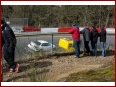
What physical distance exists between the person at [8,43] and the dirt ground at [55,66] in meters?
0.29

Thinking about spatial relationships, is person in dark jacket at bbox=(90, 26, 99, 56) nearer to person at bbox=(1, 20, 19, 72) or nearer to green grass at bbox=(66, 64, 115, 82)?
person at bbox=(1, 20, 19, 72)

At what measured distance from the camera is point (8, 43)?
10.3 metres

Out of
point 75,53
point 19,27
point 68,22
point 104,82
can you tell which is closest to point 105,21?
point 68,22

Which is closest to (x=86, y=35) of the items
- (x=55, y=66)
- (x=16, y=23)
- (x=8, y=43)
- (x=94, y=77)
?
(x=55, y=66)

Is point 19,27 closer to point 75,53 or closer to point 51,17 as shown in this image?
point 51,17

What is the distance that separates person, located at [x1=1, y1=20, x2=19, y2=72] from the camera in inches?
403

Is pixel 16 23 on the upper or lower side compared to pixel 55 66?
upper

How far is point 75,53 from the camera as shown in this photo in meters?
13.9

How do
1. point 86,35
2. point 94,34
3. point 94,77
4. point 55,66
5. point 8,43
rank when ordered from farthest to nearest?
point 94,34
point 86,35
point 55,66
point 8,43
point 94,77

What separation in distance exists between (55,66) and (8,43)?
202 cm

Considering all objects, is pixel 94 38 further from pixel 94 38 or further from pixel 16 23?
pixel 16 23

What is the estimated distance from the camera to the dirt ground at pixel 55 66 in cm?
971

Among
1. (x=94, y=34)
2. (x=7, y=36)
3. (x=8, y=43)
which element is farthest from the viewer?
(x=94, y=34)

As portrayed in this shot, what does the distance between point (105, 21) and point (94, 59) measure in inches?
1143
